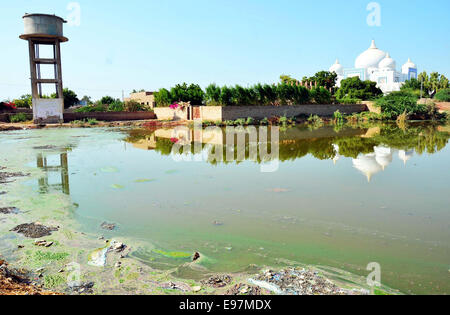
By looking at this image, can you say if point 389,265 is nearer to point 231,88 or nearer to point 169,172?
point 169,172

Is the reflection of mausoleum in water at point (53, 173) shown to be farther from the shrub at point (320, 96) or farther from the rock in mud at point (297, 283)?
the shrub at point (320, 96)

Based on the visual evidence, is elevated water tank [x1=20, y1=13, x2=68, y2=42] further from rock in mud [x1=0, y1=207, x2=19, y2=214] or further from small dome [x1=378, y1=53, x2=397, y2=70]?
small dome [x1=378, y1=53, x2=397, y2=70]

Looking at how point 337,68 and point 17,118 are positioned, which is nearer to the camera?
point 17,118

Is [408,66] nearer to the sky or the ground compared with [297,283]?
nearer to the sky

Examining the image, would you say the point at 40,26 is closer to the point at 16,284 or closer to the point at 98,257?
the point at 98,257

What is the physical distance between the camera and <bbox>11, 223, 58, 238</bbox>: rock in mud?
4684 millimetres

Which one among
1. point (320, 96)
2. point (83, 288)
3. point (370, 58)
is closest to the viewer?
point (83, 288)

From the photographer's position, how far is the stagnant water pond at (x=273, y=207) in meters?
3.95

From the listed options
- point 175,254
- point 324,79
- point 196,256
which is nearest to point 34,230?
point 175,254

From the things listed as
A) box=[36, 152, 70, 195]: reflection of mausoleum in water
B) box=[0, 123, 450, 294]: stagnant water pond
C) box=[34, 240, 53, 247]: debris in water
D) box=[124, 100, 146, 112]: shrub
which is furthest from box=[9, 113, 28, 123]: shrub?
box=[34, 240, 53, 247]: debris in water

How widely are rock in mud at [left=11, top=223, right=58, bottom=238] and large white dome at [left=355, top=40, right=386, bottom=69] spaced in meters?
59.5

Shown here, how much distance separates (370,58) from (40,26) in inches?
1897

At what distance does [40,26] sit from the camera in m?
26.5

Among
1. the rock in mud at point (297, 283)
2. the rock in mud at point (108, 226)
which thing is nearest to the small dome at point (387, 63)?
the rock in mud at point (108, 226)
